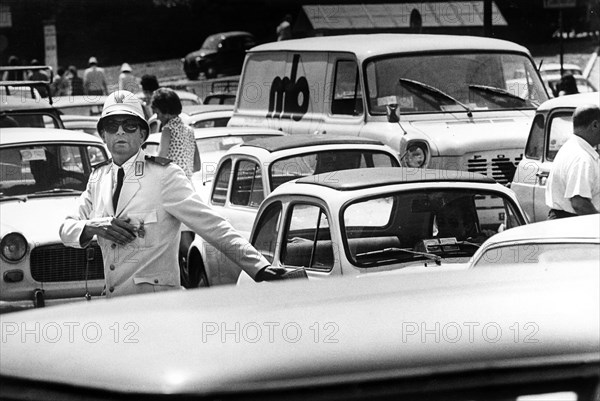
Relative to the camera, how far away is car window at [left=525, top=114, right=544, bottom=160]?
389 inches

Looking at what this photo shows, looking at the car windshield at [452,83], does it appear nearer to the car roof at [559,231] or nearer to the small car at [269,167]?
the small car at [269,167]

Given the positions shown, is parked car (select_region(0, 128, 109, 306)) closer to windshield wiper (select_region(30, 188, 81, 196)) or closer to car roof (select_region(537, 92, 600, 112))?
windshield wiper (select_region(30, 188, 81, 196))

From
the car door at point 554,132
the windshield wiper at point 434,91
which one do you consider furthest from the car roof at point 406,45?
the car door at point 554,132

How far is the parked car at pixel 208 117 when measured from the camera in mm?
15203

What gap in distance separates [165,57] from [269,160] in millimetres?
33539

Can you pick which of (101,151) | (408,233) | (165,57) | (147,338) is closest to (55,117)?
(101,151)

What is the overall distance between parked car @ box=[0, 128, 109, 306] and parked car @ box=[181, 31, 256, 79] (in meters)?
25.4

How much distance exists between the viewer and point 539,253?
4492 millimetres

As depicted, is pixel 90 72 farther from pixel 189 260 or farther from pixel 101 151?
pixel 189 260

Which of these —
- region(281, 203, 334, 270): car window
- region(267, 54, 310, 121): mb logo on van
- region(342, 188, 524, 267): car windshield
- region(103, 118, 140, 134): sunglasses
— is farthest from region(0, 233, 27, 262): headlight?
region(103, 118, 140, 134): sunglasses

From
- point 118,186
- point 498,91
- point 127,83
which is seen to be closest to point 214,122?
point 498,91

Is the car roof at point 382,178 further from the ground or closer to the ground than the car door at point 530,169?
further from the ground

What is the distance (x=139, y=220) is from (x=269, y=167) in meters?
3.99

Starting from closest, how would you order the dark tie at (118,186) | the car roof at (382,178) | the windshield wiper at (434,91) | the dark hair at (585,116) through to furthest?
the dark tie at (118,186) < the car roof at (382,178) < the dark hair at (585,116) < the windshield wiper at (434,91)
